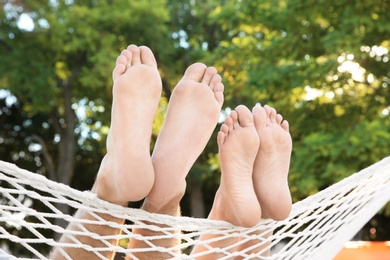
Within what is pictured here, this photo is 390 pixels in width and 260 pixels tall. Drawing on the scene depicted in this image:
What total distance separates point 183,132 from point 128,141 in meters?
0.17

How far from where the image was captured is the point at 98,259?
1240 mm

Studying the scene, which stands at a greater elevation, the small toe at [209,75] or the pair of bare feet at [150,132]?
the small toe at [209,75]

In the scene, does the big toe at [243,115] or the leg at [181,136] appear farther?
the big toe at [243,115]

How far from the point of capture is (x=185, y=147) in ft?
4.51

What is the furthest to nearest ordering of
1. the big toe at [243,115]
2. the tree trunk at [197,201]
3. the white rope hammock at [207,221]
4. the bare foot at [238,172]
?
the tree trunk at [197,201] → the big toe at [243,115] → the bare foot at [238,172] → the white rope hammock at [207,221]

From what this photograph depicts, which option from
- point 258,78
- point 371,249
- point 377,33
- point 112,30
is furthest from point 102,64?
point 371,249

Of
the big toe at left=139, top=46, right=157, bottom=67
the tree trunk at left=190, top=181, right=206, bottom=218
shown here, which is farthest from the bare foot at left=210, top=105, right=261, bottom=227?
the tree trunk at left=190, top=181, right=206, bottom=218

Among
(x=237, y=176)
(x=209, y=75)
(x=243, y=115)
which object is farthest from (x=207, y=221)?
(x=209, y=75)

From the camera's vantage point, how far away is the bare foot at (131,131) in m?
1.21

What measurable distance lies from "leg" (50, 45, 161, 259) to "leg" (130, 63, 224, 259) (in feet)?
0.16

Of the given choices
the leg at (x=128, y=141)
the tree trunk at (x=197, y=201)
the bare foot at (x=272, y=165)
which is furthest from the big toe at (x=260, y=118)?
the tree trunk at (x=197, y=201)

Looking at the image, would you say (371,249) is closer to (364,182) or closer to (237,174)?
(364,182)

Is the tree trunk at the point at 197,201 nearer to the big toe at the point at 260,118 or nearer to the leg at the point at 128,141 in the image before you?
the big toe at the point at 260,118

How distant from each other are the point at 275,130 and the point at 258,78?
4.69 meters
